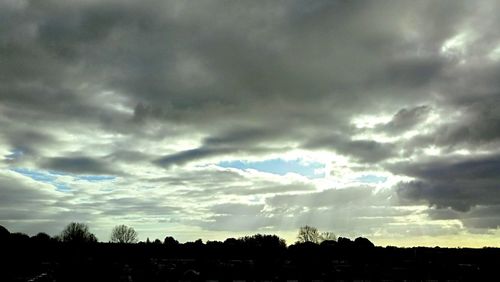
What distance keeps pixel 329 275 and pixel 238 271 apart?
95.1 feet

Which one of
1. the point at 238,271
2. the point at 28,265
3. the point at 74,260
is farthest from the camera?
the point at 28,265

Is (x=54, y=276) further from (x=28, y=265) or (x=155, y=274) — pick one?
(x=28, y=265)

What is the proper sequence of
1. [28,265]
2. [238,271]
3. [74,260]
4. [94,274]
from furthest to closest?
[28,265], [238,271], [74,260], [94,274]

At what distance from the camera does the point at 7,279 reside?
13700 centimetres

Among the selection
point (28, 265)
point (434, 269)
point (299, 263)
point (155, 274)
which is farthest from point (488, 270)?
point (28, 265)

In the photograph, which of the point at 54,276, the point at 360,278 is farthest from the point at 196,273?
the point at 360,278

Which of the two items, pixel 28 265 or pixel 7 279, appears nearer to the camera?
pixel 7 279

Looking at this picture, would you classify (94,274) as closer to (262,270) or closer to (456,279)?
(262,270)

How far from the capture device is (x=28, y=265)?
6890 inches

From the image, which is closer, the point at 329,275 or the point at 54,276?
the point at 54,276

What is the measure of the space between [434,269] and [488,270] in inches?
1028

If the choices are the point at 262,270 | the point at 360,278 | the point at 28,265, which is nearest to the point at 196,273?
the point at 262,270

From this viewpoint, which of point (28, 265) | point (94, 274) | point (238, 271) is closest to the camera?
point (94, 274)

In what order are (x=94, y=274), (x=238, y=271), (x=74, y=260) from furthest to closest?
(x=238, y=271) < (x=74, y=260) < (x=94, y=274)
